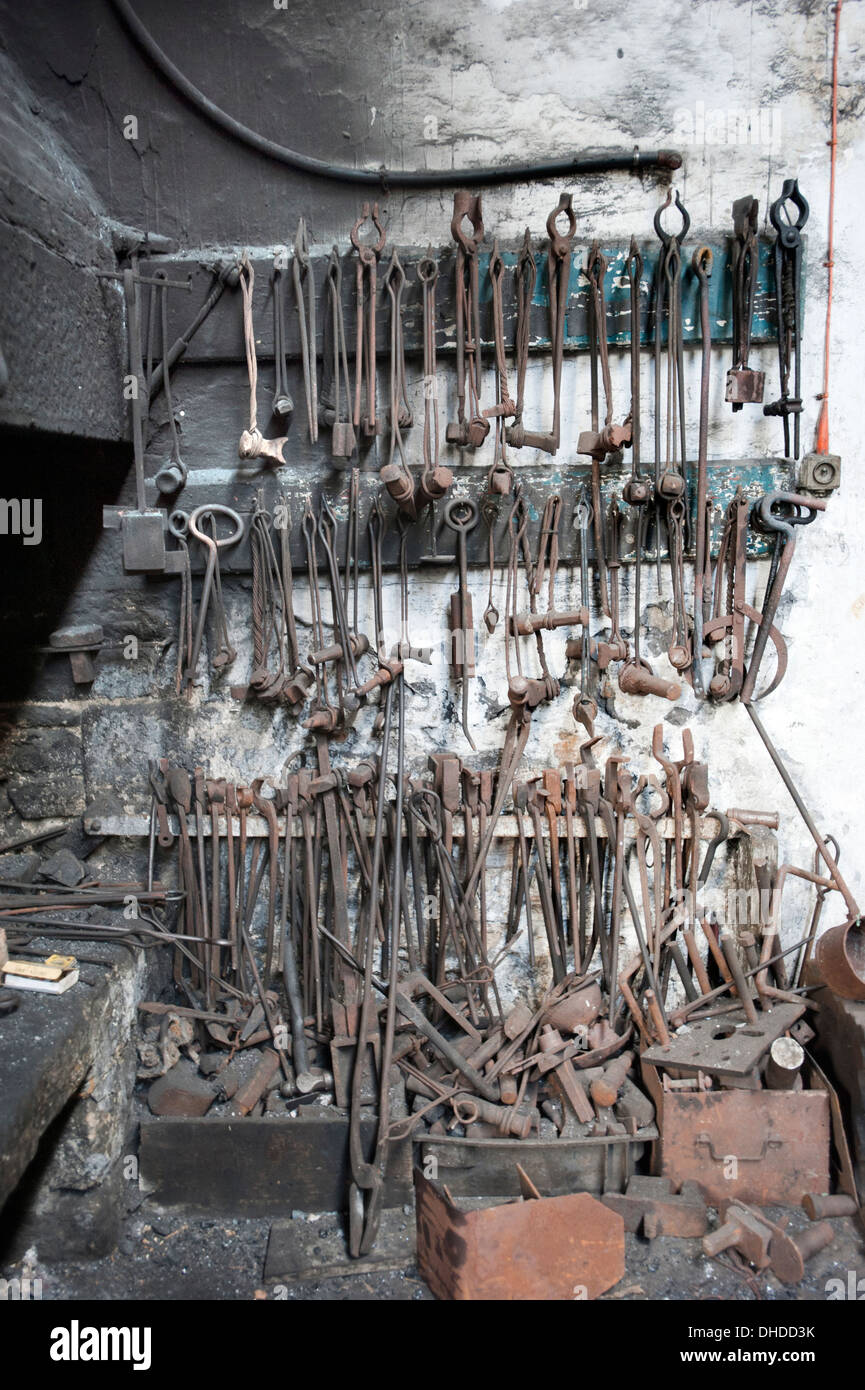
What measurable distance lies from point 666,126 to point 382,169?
86 cm

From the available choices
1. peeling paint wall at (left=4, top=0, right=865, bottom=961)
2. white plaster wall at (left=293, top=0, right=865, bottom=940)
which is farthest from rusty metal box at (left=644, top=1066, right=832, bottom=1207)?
white plaster wall at (left=293, top=0, right=865, bottom=940)

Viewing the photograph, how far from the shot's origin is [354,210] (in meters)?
2.80

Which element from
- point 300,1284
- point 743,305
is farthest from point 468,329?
point 300,1284

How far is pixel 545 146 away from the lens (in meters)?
2.75

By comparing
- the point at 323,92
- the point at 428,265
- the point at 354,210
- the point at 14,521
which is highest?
the point at 323,92

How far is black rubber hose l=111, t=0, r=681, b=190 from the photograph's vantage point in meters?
2.71

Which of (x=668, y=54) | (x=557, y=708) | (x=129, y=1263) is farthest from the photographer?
(x=557, y=708)

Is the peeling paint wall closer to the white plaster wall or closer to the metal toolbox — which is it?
the white plaster wall

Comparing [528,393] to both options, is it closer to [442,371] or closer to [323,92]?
[442,371]

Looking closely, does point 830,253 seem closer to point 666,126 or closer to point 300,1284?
point 666,126

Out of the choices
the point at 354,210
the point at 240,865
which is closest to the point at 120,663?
the point at 240,865

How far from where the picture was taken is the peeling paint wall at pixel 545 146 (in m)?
2.71

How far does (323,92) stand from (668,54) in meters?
1.04

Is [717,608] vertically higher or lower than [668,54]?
lower
